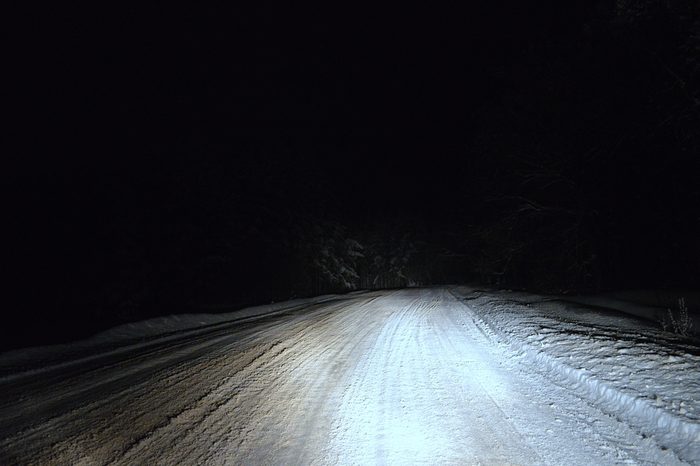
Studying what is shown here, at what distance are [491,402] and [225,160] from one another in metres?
31.0

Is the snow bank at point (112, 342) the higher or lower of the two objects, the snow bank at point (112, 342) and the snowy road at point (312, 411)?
the higher

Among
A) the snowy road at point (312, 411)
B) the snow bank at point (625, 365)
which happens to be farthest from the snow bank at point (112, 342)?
the snow bank at point (625, 365)

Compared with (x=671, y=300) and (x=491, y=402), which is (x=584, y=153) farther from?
(x=491, y=402)

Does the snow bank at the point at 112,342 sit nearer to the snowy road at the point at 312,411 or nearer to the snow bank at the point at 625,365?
the snowy road at the point at 312,411

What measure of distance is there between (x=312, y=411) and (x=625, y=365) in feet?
13.7

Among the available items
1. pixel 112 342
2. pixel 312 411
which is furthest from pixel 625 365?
pixel 112 342

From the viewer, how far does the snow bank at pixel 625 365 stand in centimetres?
378

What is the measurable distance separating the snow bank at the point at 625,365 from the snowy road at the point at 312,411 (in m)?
0.23

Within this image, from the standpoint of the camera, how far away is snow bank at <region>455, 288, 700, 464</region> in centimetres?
378

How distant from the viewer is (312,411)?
14.9 feet

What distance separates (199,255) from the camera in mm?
26625

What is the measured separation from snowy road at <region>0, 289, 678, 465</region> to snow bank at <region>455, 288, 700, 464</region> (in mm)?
229

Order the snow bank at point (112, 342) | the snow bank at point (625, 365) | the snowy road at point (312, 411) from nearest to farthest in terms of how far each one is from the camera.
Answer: the snowy road at point (312, 411) → the snow bank at point (625, 365) → the snow bank at point (112, 342)

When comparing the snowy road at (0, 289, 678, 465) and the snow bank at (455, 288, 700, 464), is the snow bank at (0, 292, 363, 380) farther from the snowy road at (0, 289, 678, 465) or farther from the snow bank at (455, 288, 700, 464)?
the snow bank at (455, 288, 700, 464)
